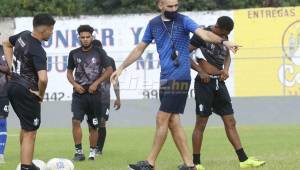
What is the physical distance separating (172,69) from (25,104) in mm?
1951

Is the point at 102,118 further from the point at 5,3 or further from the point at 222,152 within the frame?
the point at 5,3

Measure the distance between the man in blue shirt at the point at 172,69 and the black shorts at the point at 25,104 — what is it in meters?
1.19

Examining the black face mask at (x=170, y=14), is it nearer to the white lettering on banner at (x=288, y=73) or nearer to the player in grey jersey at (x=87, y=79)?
the player in grey jersey at (x=87, y=79)

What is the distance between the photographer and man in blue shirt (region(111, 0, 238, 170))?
1053 cm

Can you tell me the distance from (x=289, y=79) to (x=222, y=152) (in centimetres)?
1746

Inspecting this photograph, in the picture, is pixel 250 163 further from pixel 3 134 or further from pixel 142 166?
pixel 3 134

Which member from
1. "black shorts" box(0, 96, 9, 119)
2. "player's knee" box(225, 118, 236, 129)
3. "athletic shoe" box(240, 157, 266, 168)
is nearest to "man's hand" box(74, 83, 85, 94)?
"black shorts" box(0, 96, 9, 119)

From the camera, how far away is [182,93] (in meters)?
10.6

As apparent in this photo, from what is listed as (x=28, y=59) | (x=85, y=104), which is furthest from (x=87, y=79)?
(x=28, y=59)

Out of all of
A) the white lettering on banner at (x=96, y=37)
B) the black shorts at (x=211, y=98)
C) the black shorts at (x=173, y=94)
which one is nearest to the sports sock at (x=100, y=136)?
the black shorts at (x=211, y=98)

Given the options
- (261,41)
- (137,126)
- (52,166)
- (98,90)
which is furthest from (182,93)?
(261,41)

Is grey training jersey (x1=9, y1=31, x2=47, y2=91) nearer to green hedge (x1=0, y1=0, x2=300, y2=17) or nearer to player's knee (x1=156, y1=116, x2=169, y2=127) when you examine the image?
player's knee (x1=156, y1=116, x2=169, y2=127)

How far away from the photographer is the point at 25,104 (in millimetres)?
10406

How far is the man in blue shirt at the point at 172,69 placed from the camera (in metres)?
10.5
